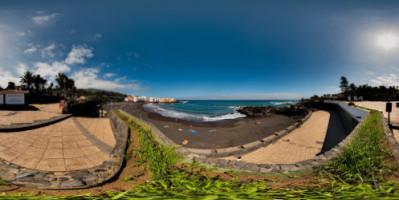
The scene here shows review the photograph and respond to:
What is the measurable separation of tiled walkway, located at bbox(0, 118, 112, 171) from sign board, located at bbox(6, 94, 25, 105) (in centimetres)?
540

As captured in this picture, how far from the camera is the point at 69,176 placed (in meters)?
3.32

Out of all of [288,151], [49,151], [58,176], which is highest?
[49,151]

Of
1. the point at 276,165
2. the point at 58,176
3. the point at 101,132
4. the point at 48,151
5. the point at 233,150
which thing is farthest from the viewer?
the point at 101,132

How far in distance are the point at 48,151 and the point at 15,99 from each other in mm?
8298

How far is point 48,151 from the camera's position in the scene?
14.2 ft

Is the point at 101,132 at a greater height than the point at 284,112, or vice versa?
the point at 101,132

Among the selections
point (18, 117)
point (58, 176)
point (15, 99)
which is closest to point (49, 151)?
point (58, 176)

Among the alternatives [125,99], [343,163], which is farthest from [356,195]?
[125,99]

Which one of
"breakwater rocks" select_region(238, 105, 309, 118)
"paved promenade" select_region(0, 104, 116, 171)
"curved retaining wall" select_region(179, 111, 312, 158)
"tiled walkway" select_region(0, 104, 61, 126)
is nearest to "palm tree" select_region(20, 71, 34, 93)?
"tiled walkway" select_region(0, 104, 61, 126)

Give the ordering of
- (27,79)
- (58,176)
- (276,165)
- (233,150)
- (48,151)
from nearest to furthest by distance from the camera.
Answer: (58,176) < (276,165) < (48,151) < (233,150) < (27,79)

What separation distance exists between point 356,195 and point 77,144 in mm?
7744

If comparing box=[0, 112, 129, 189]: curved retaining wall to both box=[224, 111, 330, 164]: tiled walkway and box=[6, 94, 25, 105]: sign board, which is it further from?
box=[6, 94, 25, 105]: sign board

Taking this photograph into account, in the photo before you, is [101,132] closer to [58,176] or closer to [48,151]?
[48,151]

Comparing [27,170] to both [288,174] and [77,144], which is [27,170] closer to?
[77,144]
